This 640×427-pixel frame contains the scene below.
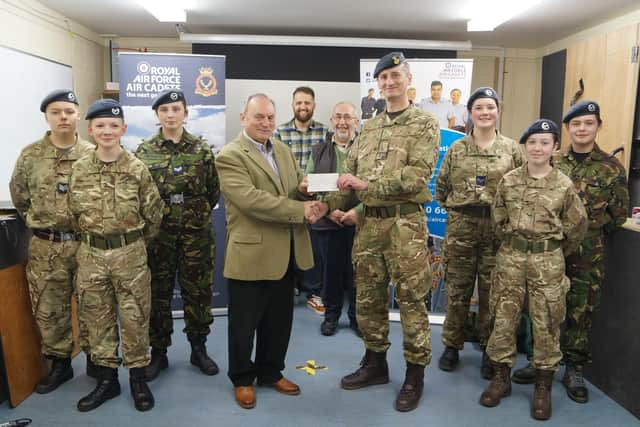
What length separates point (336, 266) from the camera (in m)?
3.92

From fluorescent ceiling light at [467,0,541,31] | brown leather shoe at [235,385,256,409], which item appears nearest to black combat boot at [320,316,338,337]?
brown leather shoe at [235,385,256,409]

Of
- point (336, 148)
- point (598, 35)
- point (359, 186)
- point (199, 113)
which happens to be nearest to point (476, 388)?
point (359, 186)

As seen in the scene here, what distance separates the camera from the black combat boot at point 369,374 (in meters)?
2.93

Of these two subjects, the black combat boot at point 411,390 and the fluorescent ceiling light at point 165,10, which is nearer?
the black combat boot at point 411,390

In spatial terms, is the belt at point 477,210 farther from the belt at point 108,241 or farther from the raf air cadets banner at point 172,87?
the raf air cadets banner at point 172,87

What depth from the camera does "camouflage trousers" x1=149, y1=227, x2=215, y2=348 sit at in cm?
295

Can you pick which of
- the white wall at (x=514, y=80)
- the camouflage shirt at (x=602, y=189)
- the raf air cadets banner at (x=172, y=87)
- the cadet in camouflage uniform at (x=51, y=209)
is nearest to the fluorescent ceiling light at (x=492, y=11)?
the white wall at (x=514, y=80)

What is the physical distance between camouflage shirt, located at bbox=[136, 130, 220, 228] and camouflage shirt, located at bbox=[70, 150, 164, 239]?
0.26 metres

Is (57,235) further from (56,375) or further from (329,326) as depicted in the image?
(329,326)

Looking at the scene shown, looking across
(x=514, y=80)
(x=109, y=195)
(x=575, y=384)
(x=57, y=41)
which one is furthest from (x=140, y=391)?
(x=514, y=80)

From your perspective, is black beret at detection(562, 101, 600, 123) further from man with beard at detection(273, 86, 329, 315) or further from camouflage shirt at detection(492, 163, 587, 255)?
man with beard at detection(273, 86, 329, 315)

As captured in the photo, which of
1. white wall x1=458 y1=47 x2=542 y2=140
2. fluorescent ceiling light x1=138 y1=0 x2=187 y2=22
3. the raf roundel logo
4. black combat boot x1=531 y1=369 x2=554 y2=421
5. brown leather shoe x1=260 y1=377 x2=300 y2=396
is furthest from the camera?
white wall x1=458 y1=47 x2=542 y2=140

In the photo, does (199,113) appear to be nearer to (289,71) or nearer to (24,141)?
(24,141)

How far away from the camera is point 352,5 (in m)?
4.88
